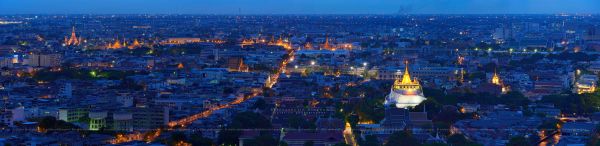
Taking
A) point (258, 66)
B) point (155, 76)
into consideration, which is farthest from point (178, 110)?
point (258, 66)

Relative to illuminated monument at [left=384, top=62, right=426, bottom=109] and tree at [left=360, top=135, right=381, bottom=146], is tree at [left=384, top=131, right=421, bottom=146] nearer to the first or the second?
tree at [left=360, top=135, right=381, bottom=146]

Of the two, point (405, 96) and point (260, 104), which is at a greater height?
point (405, 96)

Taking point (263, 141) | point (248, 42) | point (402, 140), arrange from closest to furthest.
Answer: point (263, 141) → point (402, 140) → point (248, 42)

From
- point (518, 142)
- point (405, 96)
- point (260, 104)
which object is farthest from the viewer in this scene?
point (405, 96)

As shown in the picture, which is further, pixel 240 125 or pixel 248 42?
pixel 248 42

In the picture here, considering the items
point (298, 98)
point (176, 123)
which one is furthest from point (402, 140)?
point (298, 98)

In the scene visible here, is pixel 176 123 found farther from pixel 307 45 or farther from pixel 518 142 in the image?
pixel 307 45

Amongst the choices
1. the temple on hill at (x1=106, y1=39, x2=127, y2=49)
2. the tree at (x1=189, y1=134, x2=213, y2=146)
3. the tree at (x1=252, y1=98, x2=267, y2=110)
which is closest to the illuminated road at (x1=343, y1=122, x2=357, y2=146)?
the tree at (x1=189, y1=134, x2=213, y2=146)

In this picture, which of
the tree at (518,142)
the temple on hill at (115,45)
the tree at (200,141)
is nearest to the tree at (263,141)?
the tree at (200,141)

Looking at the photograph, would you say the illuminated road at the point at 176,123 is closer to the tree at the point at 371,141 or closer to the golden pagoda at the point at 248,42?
the tree at the point at 371,141
